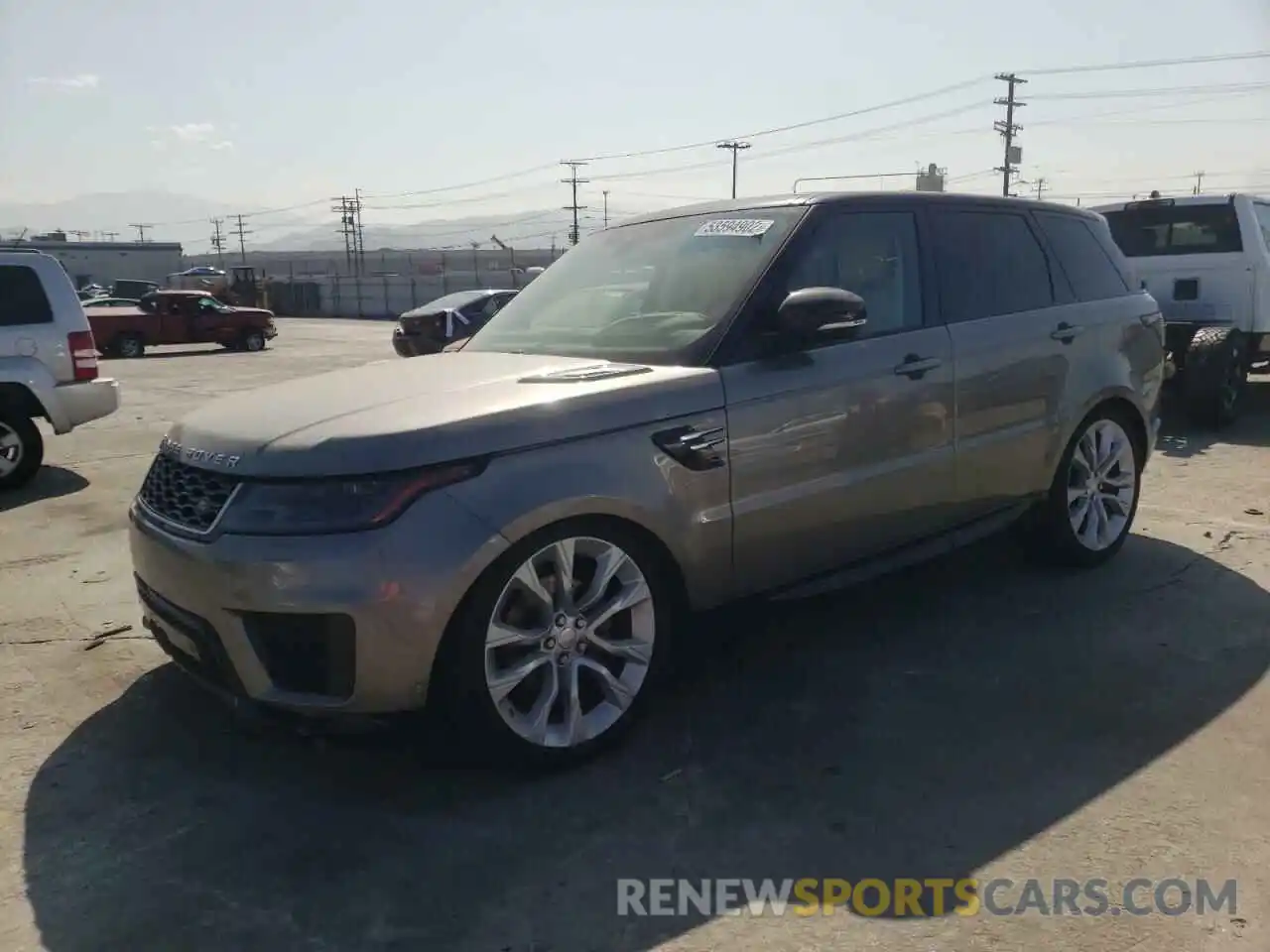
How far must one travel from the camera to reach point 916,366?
3.97m

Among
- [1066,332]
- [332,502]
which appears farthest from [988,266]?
[332,502]

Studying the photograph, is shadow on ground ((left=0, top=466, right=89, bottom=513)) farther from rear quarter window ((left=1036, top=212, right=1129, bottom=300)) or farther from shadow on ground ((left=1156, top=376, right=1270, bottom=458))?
shadow on ground ((left=1156, top=376, right=1270, bottom=458))

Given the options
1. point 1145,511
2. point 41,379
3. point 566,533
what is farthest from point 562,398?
point 41,379

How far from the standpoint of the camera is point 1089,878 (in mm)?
2600

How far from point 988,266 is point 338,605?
10.6 ft

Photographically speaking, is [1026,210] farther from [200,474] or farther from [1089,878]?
[200,474]

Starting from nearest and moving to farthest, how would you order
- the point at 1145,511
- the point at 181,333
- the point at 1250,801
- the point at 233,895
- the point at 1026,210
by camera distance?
the point at 233,895
the point at 1250,801
the point at 1026,210
the point at 1145,511
the point at 181,333

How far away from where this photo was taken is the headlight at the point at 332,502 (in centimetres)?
276

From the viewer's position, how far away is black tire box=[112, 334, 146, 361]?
23797 millimetres

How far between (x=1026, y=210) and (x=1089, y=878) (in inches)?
131

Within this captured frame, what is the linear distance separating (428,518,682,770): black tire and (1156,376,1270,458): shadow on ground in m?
6.40

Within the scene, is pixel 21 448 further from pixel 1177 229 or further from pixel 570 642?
pixel 1177 229

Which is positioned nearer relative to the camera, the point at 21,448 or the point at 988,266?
the point at 988,266

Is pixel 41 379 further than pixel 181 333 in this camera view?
No
